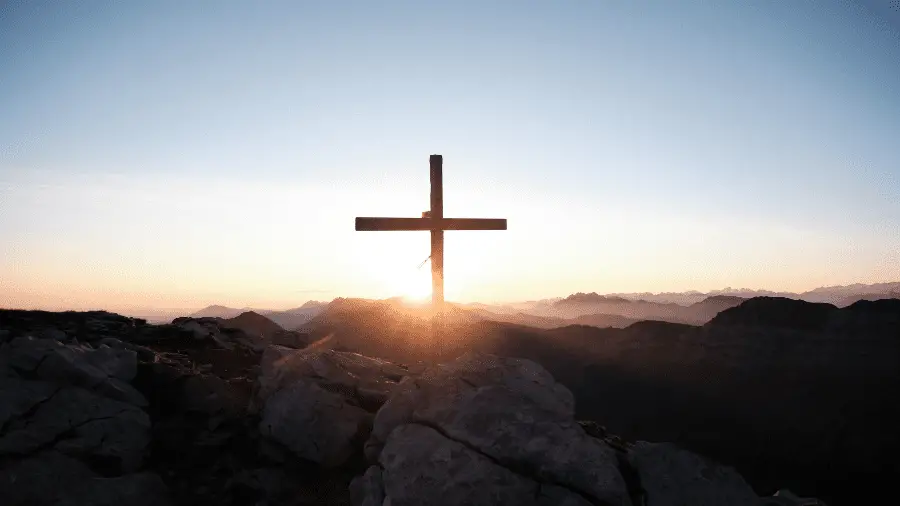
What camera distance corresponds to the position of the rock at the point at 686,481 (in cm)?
524

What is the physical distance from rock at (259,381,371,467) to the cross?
11.6ft

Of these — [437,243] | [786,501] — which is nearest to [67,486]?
[437,243]

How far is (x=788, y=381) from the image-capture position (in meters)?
16.5

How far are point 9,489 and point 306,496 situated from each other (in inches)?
128

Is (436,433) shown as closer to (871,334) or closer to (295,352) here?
(295,352)

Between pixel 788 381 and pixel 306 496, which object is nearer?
pixel 306 496

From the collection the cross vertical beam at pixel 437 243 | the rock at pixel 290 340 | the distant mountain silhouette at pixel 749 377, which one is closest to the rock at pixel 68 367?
the rock at pixel 290 340

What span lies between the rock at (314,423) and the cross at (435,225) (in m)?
3.53

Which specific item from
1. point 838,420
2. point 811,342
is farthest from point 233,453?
point 811,342

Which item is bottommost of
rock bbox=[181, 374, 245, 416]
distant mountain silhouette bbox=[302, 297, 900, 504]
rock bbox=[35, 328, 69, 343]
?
distant mountain silhouette bbox=[302, 297, 900, 504]

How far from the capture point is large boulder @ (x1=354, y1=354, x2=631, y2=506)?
5184 mm

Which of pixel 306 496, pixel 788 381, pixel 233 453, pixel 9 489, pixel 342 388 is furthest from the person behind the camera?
A: pixel 788 381

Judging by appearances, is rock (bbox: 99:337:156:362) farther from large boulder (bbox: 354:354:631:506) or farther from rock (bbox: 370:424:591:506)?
rock (bbox: 370:424:591:506)

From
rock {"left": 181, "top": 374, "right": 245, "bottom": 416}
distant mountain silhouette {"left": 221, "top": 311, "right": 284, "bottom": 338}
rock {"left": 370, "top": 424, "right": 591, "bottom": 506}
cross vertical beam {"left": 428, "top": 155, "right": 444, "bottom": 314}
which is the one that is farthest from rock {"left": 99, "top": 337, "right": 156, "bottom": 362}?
distant mountain silhouette {"left": 221, "top": 311, "right": 284, "bottom": 338}
